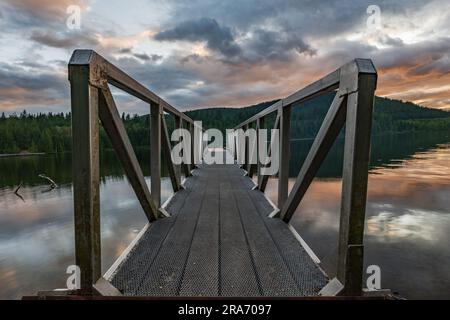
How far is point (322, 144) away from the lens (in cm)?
230

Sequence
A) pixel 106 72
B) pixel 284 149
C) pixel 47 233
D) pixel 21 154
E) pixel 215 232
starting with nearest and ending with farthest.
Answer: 1. pixel 106 72
2. pixel 215 232
3. pixel 284 149
4. pixel 47 233
5. pixel 21 154

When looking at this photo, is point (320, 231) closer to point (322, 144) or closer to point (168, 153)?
point (168, 153)

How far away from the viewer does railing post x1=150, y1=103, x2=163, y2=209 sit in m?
3.73

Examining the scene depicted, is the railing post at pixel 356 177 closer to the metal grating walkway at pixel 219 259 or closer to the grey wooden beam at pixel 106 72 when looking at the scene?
the metal grating walkway at pixel 219 259

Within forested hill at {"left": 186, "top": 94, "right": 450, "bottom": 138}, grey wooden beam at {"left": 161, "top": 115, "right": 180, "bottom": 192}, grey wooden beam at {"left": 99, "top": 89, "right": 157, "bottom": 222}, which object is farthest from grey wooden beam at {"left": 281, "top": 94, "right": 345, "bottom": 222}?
forested hill at {"left": 186, "top": 94, "right": 450, "bottom": 138}

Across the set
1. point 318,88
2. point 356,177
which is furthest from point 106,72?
point 356,177

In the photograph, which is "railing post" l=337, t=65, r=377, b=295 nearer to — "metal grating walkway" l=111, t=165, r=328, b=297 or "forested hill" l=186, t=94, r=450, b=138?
"metal grating walkway" l=111, t=165, r=328, b=297

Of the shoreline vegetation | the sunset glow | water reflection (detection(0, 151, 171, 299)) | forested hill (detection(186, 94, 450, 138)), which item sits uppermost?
forested hill (detection(186, 94, 450, 138))

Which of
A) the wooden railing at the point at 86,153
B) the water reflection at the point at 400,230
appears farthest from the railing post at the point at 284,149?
the water reflection at the point at 400,230

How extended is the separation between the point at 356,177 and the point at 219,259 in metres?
1.39

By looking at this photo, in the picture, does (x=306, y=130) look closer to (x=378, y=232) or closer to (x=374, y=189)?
(x=374, y=189)

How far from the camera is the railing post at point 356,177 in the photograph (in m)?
1.67

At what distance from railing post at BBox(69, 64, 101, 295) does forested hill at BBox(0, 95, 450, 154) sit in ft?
22.8
